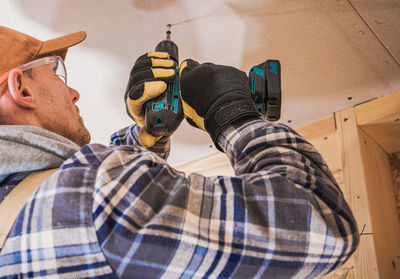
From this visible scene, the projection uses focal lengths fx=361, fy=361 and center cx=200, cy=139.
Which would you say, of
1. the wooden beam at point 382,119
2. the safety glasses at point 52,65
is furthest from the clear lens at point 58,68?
the wooden beam at point 382,119

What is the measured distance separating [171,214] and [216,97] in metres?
0.36

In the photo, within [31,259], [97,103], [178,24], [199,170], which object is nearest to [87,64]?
[97,103]

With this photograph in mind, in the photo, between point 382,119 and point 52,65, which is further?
point 382,119

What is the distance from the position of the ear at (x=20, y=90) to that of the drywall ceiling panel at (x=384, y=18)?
939 millimetres

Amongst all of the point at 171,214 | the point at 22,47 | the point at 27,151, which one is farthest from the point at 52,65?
the point at 171,214

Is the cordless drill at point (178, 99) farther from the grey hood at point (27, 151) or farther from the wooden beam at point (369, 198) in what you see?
the wooden beam at point (369, 198)

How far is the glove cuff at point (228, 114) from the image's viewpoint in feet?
2.68

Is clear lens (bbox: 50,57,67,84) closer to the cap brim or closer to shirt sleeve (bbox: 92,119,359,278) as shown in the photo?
the cap brim

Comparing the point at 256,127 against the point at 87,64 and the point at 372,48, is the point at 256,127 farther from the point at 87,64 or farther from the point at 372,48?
the point at 87,64

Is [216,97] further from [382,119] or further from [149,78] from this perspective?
[382,119]

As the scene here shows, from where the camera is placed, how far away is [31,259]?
1.83ft

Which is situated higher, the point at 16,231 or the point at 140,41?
the point at 140,41

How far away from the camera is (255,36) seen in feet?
3.93

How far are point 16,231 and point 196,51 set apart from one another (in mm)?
905
